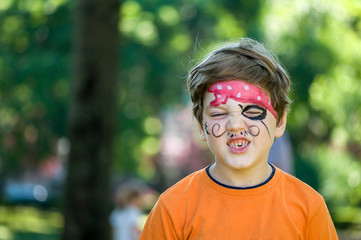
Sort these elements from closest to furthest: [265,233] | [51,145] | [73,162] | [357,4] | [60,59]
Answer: [265,233] < [73,162] < [357,4] < [60,59] < [51,145]

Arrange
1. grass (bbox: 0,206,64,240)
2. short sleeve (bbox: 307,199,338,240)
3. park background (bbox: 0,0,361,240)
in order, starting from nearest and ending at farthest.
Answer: short sleeve (bbox: 307,199,338,240), park background (bbox: 0,0,361,240), grass (bbox: 0,206,64,240)

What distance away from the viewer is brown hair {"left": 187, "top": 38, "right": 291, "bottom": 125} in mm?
3029

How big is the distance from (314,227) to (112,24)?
7071 millimetres

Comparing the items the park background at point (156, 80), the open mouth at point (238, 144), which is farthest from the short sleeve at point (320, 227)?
the park background at point (156, 80)

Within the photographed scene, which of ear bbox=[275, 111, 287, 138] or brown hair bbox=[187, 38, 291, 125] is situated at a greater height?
brown hair bbox=[187, 38, 291, 125]

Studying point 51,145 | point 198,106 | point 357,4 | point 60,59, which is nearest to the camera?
point 198,106

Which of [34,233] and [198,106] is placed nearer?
[198,106]

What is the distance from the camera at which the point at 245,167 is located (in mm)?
2953

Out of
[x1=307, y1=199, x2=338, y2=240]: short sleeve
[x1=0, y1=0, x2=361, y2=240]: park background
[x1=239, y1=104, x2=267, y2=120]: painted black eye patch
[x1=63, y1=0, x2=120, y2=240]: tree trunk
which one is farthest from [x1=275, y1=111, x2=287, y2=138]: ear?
[x1=63, y1=0, x2=120, y2=240]: tree trunk

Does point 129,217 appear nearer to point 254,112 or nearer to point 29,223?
point 254,112

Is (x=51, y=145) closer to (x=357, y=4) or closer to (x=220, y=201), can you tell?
(x=357, y=4)

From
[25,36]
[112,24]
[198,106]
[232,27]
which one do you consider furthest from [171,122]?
[198,106]

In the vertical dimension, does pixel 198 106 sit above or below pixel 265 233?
above

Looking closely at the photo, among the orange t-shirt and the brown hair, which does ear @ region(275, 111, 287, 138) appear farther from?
the orange t-shirt
